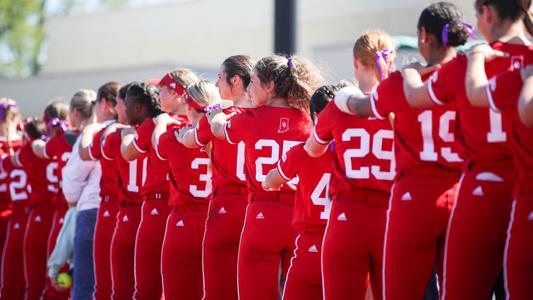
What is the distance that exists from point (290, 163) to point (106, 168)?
3.06 meters

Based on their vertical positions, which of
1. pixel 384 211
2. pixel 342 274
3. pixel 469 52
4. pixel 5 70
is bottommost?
pixel 5 70

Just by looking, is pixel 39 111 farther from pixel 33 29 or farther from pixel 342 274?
pixel 33 29

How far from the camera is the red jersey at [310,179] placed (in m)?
6.09

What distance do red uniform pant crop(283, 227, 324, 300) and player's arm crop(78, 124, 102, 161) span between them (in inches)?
130

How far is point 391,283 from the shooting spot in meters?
5.18

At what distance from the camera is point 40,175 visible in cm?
1073

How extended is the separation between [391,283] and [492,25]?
4.60 feet

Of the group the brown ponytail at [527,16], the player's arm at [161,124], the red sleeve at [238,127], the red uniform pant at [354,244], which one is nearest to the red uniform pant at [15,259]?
the player's arm at [161,124]

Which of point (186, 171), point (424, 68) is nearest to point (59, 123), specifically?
point (186, 171)

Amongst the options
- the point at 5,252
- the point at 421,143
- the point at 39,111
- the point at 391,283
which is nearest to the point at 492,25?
the point at 421,143

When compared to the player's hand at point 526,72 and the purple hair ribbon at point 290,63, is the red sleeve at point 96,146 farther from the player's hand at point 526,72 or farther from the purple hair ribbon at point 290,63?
the player's hand at point 526,72

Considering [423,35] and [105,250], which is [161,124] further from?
[423,35]

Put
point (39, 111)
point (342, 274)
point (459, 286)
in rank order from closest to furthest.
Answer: point (459, 286), point (342, 274), point (39, 111)

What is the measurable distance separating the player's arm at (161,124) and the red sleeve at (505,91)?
372cm
